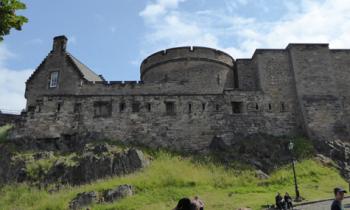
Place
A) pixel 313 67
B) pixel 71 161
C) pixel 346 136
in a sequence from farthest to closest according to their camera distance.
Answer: pixel 313 67 < pixel 346 136 < pixel 71 161

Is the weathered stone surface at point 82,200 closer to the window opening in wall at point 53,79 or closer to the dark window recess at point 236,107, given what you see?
the window opening in wall at point 53,79

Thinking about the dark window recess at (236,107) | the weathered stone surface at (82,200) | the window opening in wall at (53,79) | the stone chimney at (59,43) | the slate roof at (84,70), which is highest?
the stone chimney at (59,43)

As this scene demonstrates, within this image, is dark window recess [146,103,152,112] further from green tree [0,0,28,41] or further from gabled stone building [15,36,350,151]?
green tree [0,0,28,41]

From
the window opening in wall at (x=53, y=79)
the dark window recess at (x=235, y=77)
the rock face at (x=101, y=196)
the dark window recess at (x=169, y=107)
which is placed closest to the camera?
the rock face at (x=101, y=196)

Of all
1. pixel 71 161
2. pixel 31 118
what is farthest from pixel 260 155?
pixel 31 118

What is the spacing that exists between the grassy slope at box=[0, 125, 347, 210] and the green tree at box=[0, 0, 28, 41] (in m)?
12.7

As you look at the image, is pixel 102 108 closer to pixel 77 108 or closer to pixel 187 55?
pixel 77 108

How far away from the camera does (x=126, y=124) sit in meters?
27.8

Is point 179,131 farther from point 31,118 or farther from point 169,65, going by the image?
point 31,118

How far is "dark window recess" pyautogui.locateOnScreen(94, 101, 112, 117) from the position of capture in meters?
28.2

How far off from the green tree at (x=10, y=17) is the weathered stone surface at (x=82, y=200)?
44.0 ft

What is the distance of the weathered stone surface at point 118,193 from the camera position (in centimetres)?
2097

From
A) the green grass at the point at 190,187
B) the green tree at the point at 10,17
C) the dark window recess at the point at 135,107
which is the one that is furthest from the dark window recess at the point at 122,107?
the green tree at the point at 10,17

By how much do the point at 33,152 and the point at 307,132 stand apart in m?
18.6
